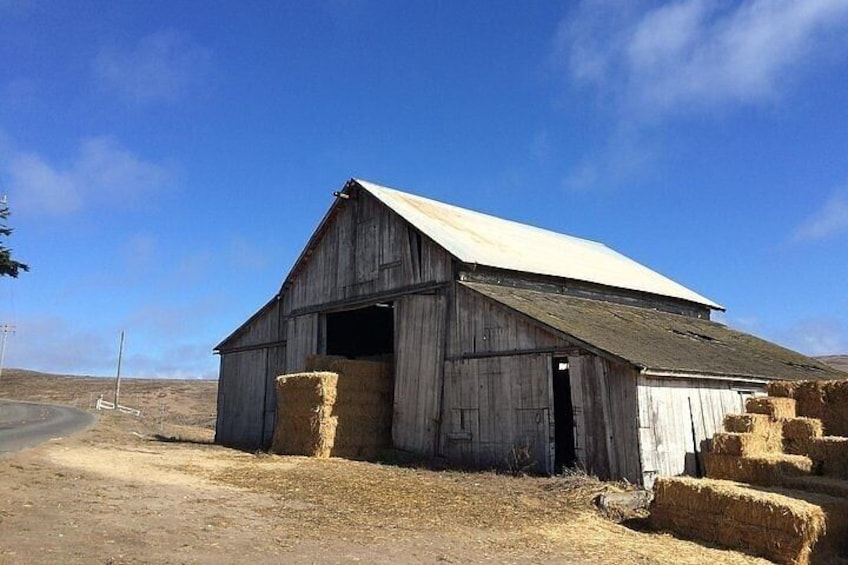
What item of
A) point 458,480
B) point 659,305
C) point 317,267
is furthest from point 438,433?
point 659,305

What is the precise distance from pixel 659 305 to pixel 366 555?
21.9 m

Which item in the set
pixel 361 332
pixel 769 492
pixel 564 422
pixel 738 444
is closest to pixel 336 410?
pixel 564 422

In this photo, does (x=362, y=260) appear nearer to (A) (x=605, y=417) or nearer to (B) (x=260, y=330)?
(B) (x=260, y=330)

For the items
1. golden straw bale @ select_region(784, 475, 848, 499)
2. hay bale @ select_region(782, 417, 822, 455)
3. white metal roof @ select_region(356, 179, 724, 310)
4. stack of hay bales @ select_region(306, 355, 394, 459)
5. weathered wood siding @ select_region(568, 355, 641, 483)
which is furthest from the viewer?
A: white metal roof @ select_region(356, 179, 724, 310)

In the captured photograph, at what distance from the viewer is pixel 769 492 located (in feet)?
35.2

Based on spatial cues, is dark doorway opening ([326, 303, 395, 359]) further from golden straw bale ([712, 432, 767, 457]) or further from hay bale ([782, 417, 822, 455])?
hay bale ([782, 417, 822, 455])

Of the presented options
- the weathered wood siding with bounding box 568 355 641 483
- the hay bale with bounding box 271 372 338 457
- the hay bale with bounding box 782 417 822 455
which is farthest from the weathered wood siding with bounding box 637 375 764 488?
the hay bale with bounding box 271 372 338 457

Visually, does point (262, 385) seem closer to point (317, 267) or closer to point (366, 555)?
point (317, 267)

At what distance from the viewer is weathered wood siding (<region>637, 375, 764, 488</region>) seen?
49.8ft

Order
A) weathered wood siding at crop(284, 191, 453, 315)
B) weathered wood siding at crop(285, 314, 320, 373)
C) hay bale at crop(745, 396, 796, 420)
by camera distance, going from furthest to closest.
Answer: weathered wood siding at crop(285, 314, 320, 373) < weathered wood siding at crop(284, 191, 453, 315) < hay bale at crop(745, 396, 796, 420)

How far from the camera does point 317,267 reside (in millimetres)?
25547

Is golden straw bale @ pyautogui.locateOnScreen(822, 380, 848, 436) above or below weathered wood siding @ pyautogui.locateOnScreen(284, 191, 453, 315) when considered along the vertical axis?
below

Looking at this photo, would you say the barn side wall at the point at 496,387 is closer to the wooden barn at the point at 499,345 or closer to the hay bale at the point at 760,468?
the wooden barn at the point at 499,345

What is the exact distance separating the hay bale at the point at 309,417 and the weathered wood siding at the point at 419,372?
6.73 ft
